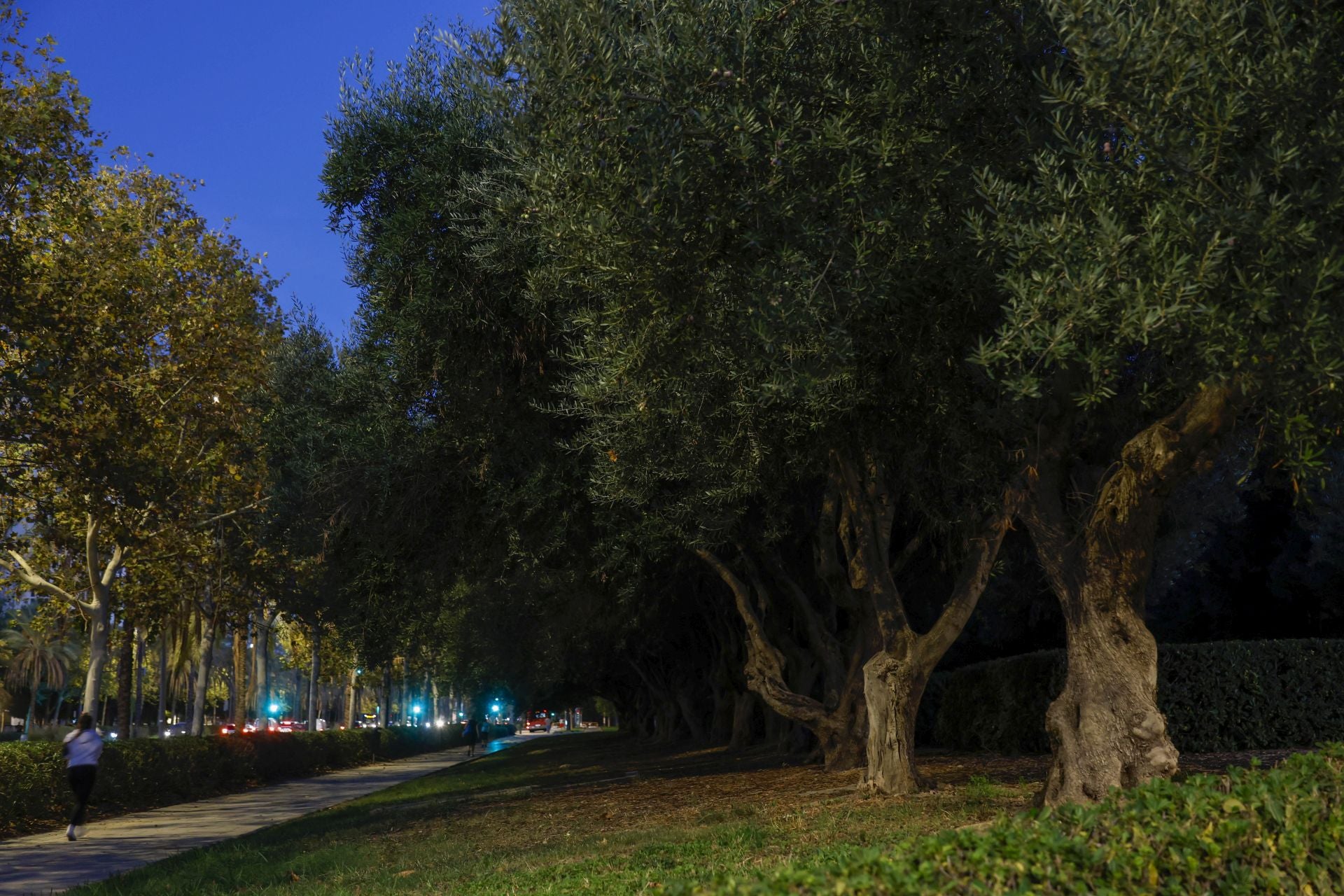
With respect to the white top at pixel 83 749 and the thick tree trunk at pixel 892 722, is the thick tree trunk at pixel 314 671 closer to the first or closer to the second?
the white top at pixel 83 749

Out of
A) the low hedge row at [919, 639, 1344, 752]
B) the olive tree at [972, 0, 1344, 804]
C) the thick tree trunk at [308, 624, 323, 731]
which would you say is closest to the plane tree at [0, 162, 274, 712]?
the thick tree trunk at [308, 624, 323, 731]

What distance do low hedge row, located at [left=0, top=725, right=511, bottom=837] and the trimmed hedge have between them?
66.3ft

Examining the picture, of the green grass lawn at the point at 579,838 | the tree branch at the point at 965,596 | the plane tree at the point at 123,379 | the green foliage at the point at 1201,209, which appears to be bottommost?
the green grass lawn at the point at 579,838

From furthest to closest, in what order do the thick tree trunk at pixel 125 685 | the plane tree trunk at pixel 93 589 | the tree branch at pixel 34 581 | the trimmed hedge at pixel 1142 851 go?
1. the thick tree trunk at pixel 125 685
2. the tree branch at pixel 34 581
3. the plane tree trunk at pixel 93 589
4. the trimmed hedge at pixel 1142 851

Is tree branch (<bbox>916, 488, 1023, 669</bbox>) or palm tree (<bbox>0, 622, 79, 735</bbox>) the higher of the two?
palm tree (<bbox>0, 622, 79, 735</bbox>)

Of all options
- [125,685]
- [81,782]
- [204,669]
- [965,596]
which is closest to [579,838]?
[965,596]

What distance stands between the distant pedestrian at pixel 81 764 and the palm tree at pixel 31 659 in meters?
61.4

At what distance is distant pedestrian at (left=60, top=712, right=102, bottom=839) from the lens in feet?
59.1

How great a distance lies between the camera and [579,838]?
47.4 ft

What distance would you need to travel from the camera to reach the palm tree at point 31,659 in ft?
254

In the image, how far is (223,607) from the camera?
107 feet

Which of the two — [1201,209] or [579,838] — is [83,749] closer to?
[579,838]

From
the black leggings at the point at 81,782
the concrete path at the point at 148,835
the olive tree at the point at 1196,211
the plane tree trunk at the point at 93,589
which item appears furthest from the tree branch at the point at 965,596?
the plane tree trunk at the point at 93,589

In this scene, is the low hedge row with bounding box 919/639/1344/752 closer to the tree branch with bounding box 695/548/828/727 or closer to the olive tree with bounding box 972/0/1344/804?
the tree branch with bounding box 695/548/828/727
